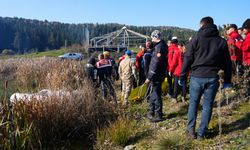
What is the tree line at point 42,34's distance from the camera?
10688 centimetres

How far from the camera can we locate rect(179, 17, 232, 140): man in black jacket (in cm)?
562

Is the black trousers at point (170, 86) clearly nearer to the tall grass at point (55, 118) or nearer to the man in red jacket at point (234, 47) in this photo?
the man in red jacket at point (234, 47)

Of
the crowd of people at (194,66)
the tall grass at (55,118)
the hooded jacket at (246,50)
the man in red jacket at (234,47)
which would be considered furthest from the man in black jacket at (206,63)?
the man in red jacket at (234,47)

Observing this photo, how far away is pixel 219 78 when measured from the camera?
570cm

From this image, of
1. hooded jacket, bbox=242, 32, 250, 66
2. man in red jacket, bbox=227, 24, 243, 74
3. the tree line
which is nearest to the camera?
hooded jacket, bbox=242, 32, 250, 66

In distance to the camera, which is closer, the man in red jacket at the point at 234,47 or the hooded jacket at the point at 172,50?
the man in red jacket at the point at 234,47

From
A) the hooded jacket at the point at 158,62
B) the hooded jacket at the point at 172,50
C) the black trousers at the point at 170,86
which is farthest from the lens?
the black trousers at the point at 170,86

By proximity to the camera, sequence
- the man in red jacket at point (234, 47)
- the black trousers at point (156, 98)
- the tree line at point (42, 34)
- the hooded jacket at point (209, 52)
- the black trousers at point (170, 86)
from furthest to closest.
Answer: the tree line at point (42, 34), the black trousers at point (170, 86), the man in red jacket at point (234, 47), the black trousers at point (156, 98), the hooded jacket at point (209, 52)

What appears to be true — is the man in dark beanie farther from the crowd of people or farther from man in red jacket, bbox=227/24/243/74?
man in red jacket, bbox=227/24/243/74

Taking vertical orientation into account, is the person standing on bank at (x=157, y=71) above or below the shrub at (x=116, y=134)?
above

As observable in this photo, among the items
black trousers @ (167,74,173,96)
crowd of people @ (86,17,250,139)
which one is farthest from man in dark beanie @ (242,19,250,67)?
black trousers @ (167,74,173,96)

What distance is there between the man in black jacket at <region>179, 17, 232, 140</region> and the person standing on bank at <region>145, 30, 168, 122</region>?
1284 mm

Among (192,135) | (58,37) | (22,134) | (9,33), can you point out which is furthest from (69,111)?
(9,33)

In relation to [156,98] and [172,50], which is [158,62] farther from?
[172,50]
